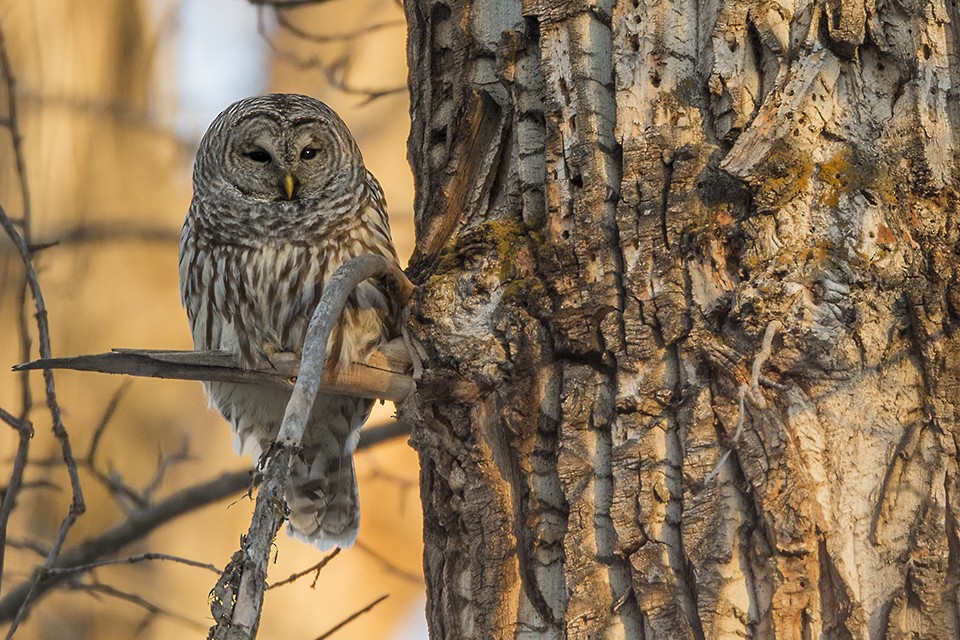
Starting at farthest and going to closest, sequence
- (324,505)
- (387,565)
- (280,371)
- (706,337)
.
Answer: (387,565) < (324,505) < (280,371) < (706,337)

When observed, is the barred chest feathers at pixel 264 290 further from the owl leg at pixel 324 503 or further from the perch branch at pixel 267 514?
the perch branch at pixel 267 514

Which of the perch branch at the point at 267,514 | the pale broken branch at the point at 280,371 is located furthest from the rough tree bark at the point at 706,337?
the perch branch at the point at 267,514

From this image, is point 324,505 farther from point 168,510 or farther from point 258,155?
point 258,155

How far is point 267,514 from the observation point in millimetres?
1572

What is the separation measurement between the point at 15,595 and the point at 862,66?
2984 mm

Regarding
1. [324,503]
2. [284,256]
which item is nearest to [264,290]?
[284,256]

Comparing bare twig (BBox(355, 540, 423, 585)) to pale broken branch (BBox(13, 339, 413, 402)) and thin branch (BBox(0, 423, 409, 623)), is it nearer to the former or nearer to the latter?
thin branch (BBox(0, 423, 409, 623))

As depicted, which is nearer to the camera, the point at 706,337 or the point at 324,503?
the point at 706,337

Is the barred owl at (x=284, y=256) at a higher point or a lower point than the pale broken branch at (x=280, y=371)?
higher

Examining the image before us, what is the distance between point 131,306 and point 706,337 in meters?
5.41

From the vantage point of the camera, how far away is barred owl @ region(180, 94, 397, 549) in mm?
3322

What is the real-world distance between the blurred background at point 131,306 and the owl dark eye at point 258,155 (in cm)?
244

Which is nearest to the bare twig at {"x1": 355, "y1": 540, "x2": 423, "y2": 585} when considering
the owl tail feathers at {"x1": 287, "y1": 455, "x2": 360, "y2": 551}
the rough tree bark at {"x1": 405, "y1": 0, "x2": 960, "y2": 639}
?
the owl tail feathers at {"x1": 287, "y1": 455, "x2": 360, "y2": 551}

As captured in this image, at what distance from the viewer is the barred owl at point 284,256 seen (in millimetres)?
3322
